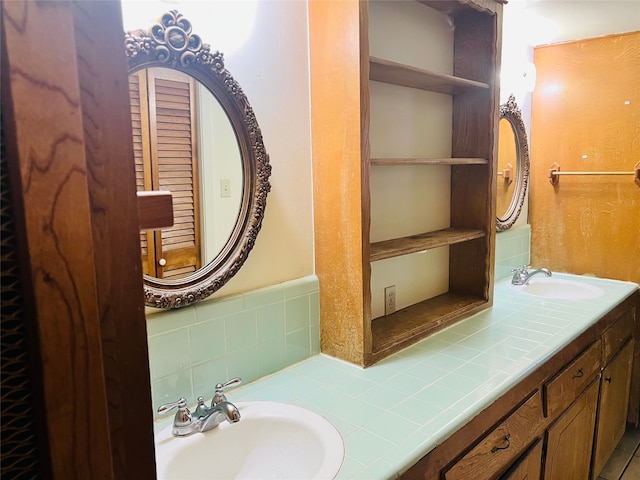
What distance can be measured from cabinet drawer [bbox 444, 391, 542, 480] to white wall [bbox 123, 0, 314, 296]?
0.72 m

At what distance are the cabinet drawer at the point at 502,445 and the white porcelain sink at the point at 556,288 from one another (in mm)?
1074

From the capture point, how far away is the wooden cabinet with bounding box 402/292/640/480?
126 cm

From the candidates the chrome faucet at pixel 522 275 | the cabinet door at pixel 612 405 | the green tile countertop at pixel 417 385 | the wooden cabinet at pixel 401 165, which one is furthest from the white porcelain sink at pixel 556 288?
the wooden cabinet at pixel 401 165

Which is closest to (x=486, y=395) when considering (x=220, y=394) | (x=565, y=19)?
(x=220, y=394)

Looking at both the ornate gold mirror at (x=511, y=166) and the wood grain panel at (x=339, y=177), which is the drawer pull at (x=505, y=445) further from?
the ornate gold mirror at (x=511, y=166)

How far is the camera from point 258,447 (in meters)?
1.24

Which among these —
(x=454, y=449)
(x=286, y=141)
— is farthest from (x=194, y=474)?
(x=286, y=141)

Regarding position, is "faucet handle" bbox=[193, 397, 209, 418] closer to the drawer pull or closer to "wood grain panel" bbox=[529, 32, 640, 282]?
the drawer pull

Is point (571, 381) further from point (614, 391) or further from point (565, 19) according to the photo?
point (565, 19)

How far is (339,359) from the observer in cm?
157

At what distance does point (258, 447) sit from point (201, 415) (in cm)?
18

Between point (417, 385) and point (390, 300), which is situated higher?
point (390, 300)

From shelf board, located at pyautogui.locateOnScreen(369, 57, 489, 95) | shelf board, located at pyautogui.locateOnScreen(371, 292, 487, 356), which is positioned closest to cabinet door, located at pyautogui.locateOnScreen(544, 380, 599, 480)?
shelf board, located at pyautogui.locateOnScreen(371, 292, 487, 356)

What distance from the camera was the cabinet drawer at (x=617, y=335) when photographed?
2096mm
